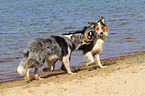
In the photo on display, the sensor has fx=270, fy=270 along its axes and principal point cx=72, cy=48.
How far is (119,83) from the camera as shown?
5902 mm

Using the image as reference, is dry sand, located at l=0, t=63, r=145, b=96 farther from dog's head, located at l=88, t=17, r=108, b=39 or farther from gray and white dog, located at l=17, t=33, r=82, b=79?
dog's head, located at l=88, t=17, r=108, b=39

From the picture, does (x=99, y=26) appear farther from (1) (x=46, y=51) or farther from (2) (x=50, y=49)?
(1) (x=46, y=51)

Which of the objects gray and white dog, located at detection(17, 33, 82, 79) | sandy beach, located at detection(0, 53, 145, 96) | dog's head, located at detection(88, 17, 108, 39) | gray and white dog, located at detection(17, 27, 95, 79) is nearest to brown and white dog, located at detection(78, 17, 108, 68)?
dog's head, located at detection(88, 17, 108, 39)

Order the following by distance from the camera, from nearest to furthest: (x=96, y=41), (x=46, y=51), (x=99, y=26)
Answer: (x=46, y=51) → (x=99, y=26) → (x=96, y=41)

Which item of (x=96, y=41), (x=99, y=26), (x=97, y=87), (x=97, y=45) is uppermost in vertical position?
(x=99, y=26)

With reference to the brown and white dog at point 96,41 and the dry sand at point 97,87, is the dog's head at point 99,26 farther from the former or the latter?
the dry sand at point 97,87

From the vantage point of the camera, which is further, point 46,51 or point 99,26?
point 99,26

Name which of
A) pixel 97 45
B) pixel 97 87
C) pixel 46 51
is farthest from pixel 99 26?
pixel 97 87

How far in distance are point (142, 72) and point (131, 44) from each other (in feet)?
24.8

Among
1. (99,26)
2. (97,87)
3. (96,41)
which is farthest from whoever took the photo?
(96,41)

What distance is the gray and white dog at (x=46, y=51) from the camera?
6.97 meters

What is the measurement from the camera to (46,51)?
711 centimetres

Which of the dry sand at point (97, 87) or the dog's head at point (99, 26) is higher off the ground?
the dog's head at point (99, 26)

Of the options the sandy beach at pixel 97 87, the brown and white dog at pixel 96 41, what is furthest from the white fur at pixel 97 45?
the sandy beach at pixel 97 87
